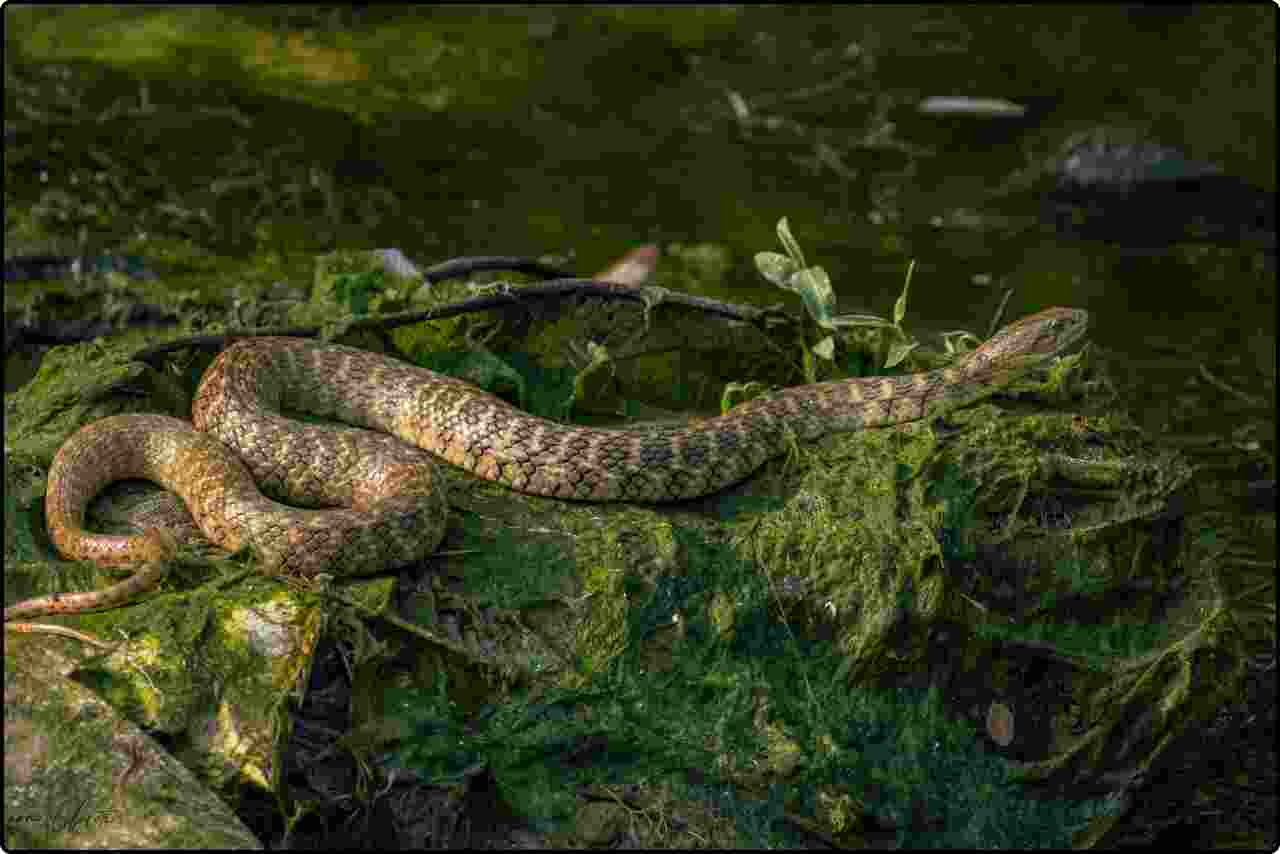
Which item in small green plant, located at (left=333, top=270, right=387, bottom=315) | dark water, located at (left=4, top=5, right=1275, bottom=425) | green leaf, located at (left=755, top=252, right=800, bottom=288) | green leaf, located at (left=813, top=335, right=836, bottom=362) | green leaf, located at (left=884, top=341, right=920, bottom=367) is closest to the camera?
green leaf, located at (left=884, top=341, right=920, bottom=367)

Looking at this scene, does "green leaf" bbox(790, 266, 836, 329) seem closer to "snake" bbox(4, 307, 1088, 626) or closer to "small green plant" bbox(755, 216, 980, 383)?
"small green plant" bbox(755, 216, 980, 383)

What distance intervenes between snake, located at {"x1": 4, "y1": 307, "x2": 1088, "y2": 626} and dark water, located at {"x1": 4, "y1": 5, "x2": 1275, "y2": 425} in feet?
16.4

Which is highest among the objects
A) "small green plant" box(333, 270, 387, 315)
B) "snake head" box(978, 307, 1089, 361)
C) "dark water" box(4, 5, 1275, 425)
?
"small green plant" box(333, 270, 387, 315)

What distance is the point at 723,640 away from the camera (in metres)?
6.68

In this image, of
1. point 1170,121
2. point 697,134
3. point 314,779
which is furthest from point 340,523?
point 1170,121

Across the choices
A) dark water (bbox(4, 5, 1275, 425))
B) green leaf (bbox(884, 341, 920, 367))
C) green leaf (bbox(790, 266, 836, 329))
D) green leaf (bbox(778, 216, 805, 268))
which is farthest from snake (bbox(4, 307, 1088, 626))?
dark water (bbox(4, 5, 1275, 425))

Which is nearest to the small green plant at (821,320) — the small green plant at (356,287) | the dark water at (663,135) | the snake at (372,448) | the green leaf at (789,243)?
the green leaf at (789,243)

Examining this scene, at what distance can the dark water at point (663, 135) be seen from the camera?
13.8 m

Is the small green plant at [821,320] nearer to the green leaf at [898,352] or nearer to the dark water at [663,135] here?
the green leaf at [898,352]

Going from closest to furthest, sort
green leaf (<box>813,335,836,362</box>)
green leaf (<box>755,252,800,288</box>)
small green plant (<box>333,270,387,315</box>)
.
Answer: green leaf (<box>813,335,836,362</box>), green leaf (<box>755,252,800,288</box>), small green plant (<box>333,270,387,315</box>)

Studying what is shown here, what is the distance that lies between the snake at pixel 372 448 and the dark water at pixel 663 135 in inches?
197

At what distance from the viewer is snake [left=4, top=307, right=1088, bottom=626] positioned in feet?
20.2

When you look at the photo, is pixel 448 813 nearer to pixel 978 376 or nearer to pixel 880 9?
pixel 978 376

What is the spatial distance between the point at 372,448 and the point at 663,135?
9.78 metres
